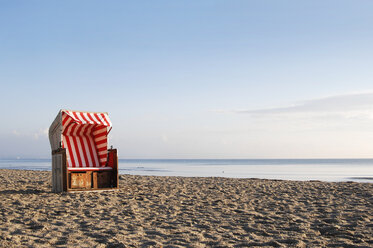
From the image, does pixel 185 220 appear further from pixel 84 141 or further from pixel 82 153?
pixel 84 141

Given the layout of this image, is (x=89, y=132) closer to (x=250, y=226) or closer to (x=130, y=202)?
(x=130, y=202)

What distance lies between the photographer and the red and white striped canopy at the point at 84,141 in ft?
31.8

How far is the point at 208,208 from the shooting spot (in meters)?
6.77

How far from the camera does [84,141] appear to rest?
33.9 feet

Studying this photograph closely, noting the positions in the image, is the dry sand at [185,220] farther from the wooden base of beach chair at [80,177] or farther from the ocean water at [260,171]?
the ocean water at [260,171]

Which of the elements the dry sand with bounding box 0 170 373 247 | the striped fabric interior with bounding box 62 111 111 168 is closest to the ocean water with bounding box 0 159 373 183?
the dry sand with bounding box 0 170 373 247

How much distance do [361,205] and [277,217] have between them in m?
2.31

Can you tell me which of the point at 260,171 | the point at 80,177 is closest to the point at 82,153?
the point at 80,177

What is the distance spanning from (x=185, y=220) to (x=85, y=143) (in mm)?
5588

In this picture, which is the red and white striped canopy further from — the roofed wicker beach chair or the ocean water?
the ocean water

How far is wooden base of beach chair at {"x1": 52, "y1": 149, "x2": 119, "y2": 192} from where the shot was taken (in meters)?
8.73

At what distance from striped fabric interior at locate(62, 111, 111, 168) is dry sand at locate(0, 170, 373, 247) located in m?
1.68

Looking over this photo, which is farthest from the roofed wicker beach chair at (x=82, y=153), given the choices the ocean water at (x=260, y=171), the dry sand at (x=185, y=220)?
the ocean water at (x=260, y=171)

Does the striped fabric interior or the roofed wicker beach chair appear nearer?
the roofed wicker beach chair
